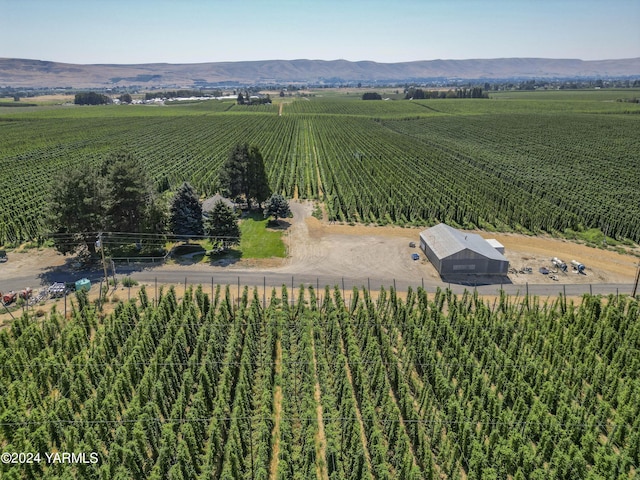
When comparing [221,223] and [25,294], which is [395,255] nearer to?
[221,223]

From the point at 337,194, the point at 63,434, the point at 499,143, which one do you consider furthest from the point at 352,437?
the point at 499,143

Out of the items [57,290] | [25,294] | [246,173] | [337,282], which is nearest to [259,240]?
[246,173]

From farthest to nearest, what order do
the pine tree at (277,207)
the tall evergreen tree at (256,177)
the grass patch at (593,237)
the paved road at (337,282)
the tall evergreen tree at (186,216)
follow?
the tall evergreen tree at (256,177), the pine tree at (277,207), the grass patch at (593,237), the tall evergreen tree at (186,216), the paved road at (337,282)

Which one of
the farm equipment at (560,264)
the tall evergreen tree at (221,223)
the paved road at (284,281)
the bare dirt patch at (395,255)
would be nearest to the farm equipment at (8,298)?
the paved road at (284,281)

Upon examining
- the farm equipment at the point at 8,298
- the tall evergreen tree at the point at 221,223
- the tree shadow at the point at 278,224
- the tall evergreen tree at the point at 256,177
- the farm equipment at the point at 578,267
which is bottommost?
the farm equipment at the point at 8,298

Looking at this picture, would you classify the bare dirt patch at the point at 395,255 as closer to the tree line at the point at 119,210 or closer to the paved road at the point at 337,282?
the paved road at the point at 337,282

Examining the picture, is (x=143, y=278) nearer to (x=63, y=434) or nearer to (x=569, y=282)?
(x=63, y=434)
